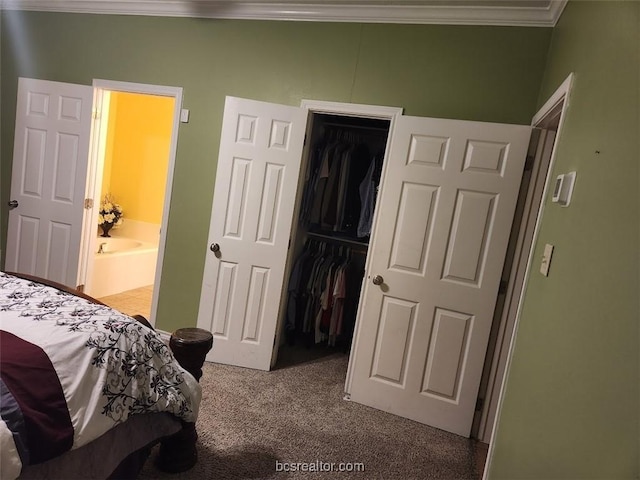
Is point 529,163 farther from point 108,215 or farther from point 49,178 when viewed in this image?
point 108,215

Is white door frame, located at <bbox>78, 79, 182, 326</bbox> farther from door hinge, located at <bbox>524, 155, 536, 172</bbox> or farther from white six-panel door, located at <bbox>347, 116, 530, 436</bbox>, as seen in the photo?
door hinge, located at <bbox>524, 155, 536, 172</bbox>

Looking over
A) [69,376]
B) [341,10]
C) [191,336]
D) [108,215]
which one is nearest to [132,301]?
[108,215]

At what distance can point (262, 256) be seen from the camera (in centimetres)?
281

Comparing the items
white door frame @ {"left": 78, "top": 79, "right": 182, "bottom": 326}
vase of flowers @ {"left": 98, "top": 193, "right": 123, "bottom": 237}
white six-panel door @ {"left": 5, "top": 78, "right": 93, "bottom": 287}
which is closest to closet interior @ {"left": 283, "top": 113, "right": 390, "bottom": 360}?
white door frame @ {"left": 78, "top": 79, "right": 182, "bottom": 326}

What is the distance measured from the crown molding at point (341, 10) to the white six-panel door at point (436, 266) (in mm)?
645

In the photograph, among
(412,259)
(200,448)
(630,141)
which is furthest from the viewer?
(412,259)

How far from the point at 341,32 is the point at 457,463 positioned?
2.73m

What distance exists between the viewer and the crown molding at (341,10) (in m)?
2.26

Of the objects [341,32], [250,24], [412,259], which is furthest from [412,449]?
[250,24]

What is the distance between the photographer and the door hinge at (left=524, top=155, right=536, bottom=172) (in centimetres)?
225

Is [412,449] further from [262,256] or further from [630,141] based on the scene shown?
[630,141]

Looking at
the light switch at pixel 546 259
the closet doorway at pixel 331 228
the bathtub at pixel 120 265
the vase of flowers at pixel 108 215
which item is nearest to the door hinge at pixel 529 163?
the light switch at pixel 546 259

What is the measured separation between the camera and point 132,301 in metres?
3.99

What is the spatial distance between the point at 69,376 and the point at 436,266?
194 cm
